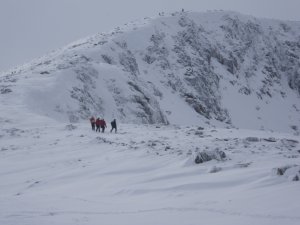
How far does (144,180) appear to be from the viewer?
1352 centimetres

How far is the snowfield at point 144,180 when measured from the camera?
30.8 ft

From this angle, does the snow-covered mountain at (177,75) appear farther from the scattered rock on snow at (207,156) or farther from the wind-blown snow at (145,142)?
the scattered rock on snow at (207,156)

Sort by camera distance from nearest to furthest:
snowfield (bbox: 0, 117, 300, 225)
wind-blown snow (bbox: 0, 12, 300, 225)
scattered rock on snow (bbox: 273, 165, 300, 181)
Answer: snowfield (bbox: 0, 117, 300, 225), wind-blown snow (bbox: 0, 12, 300, 225), scattered rock on snow (bbox: 273, 165, 300, 181)

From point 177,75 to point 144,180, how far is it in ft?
163

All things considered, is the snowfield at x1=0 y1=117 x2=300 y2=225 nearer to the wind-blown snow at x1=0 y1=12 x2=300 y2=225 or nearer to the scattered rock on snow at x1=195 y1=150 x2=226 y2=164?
the wind-blown snow at x1=0 y1=12 x2=300 y2=225

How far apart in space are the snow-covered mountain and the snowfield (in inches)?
557

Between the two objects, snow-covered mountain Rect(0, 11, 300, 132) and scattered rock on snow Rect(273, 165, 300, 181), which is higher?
snow-covered mountain Rect(0, 11, 300, 132)

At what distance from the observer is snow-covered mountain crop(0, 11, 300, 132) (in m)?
39.0

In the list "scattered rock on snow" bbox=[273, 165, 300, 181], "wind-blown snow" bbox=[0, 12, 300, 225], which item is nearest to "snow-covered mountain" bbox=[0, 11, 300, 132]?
"wind-blown snow" bbox=[0, 12, 300, 225]

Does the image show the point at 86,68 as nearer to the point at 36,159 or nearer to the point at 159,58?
the point at 159,58

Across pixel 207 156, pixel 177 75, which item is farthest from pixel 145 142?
pixel 177 75

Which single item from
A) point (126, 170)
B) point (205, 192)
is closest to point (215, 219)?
point (205, 192)

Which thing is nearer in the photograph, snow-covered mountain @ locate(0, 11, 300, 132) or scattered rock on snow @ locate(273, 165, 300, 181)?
scattered rock on snow @ locate(273, 165, 300, 181)

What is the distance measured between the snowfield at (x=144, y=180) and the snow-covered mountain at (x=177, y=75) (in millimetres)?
14157
